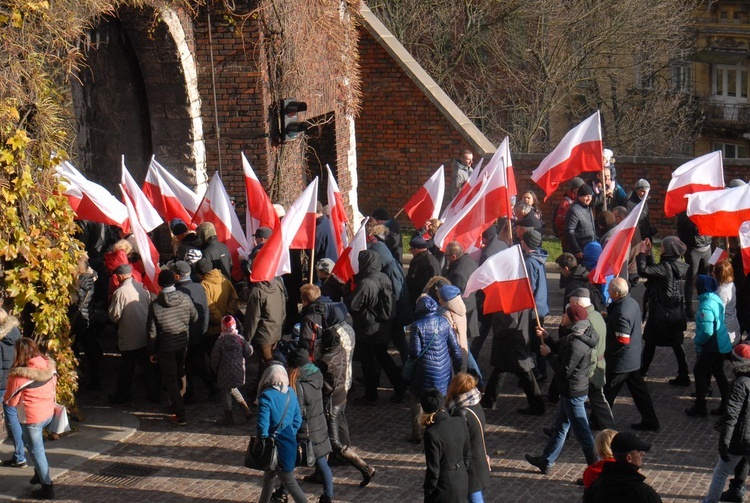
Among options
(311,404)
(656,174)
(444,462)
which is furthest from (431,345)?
(656,174)

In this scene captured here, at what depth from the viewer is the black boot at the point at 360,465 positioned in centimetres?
899

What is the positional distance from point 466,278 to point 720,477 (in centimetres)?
358

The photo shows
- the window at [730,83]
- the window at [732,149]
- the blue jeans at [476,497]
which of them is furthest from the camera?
the window at [732,149]

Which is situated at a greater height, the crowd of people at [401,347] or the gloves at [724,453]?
the crowd of people at [401,347]

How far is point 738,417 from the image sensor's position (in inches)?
319

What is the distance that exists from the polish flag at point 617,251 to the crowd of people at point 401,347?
0.65 feet

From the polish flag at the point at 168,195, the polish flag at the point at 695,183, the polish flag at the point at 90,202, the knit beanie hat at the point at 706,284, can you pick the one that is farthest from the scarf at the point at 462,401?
the polish flag at the point at 168,195

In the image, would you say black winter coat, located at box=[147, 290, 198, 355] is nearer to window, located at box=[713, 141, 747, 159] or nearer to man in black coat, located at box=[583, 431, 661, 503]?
man in black coat, located at box=[583, 431, 661, 503]

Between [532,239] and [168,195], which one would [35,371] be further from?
[532,239]

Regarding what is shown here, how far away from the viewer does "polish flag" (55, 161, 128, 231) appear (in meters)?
11.9

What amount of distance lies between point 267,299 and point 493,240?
2797 millimetres

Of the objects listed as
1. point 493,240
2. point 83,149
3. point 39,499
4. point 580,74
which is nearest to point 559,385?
point 493,240

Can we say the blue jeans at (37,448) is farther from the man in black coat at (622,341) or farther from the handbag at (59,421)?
the man in black coat at (622,341)

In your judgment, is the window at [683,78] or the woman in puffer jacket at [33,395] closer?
the woman in puffer jacket at [33,395]
